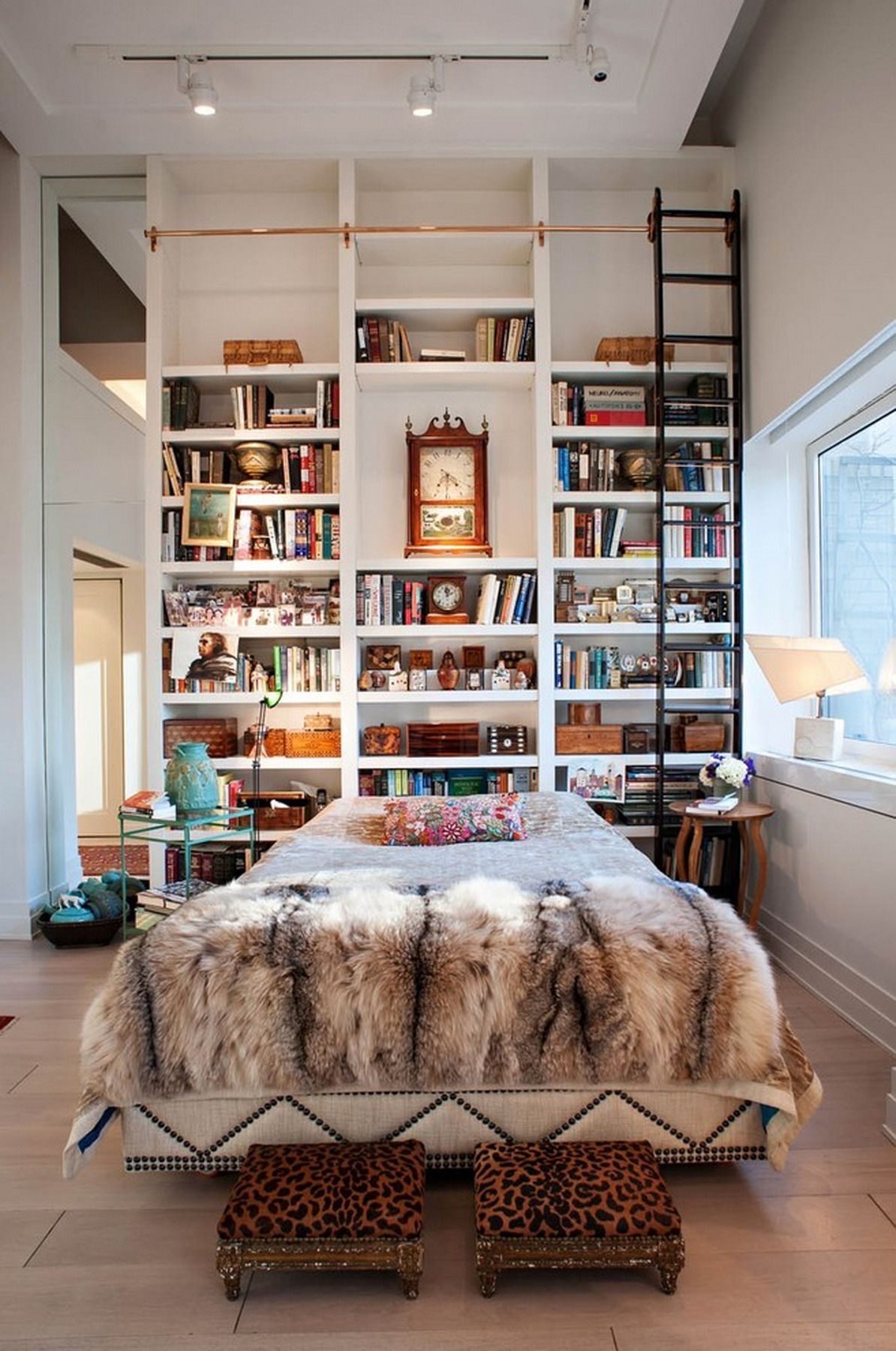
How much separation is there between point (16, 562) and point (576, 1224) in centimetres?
365

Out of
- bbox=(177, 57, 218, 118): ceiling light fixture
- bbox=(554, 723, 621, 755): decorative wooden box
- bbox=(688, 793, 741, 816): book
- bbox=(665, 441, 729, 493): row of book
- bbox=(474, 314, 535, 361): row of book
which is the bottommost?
bbox=(688, 793, 741, 816): book

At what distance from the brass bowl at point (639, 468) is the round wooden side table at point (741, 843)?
1511 millimetres

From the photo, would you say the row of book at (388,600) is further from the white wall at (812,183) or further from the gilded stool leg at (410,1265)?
→ the gilded stool leg at (410,1265)

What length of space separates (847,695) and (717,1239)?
92.3 inches

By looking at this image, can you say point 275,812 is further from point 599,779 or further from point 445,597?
point 599,779

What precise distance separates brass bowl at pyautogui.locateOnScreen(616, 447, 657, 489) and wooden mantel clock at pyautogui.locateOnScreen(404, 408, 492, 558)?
662 mm

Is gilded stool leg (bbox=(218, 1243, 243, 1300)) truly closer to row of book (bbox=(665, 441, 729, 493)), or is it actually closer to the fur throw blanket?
the fur throw blanket

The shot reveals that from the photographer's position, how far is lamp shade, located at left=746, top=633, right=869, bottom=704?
3.21 m

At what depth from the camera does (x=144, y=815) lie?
3.46 metres

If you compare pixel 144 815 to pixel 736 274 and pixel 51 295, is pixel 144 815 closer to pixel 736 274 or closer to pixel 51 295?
pixel 51 295

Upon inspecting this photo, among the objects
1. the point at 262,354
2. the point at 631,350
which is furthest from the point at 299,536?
the point at 631,350

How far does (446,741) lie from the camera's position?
4094 millimetres

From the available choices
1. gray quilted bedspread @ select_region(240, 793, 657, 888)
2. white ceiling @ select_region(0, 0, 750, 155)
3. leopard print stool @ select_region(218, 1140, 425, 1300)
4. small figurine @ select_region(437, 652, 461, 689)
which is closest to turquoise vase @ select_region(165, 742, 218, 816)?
gray quilted bedspread @ select_region(240, 793, 657, 888)

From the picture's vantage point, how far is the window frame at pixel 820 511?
3.21m
